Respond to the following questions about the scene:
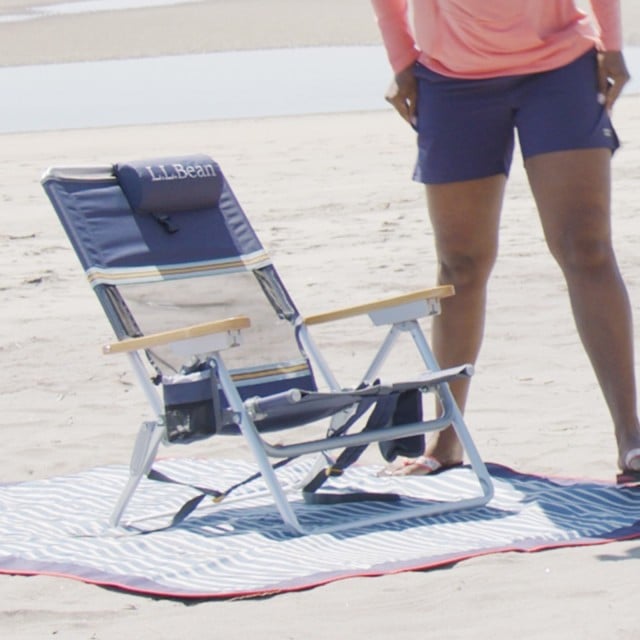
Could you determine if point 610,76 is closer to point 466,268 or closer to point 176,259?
point 466,268

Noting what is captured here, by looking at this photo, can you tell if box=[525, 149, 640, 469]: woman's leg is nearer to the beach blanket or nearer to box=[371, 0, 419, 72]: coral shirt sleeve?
the beach blanket

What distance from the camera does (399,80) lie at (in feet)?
14.3

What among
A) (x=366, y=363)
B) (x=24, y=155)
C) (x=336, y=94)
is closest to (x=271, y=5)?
(x=336, y=94)

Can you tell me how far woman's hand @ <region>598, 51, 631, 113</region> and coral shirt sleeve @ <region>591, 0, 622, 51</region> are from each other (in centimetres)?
3

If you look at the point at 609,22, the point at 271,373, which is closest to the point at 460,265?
the point at 271,373

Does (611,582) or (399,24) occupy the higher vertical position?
(399,24)

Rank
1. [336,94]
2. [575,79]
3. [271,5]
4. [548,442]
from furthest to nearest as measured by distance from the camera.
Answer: [271,5]
[336,94]
[548,442]
[575,79]

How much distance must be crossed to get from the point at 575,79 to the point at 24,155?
383 inches

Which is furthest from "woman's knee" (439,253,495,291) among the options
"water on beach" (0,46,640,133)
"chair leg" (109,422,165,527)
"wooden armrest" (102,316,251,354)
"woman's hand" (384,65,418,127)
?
"water on beach" (0,46,640,133)

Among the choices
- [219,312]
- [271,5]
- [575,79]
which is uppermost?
[575,79]

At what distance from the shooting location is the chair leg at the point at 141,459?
407 centimetres

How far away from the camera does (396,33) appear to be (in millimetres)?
4359

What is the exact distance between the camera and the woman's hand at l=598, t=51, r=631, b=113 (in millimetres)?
4082

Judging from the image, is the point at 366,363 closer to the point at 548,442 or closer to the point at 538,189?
the point at 548,442
